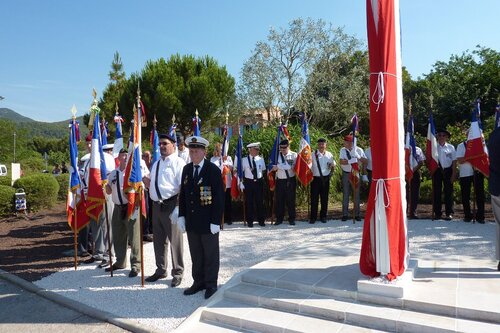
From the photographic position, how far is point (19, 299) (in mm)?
5879

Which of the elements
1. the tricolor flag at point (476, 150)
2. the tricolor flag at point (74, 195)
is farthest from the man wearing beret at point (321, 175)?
the tricolor flag at point (74, 195)

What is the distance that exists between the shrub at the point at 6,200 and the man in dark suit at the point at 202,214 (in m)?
11.2

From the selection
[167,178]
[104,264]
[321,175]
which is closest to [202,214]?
[167,178]

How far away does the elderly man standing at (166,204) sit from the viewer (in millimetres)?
5961

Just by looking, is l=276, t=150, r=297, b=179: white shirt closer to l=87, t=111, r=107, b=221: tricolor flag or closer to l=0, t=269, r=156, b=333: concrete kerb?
l=87, t=111, r=107, b=221: tricolor flag

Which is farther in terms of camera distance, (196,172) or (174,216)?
(174,216)

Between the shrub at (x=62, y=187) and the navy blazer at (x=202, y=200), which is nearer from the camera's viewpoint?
the navy blazer at (x=202, y=200)

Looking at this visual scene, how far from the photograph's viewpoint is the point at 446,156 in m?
9.33

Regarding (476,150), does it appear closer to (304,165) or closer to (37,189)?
(304,165)

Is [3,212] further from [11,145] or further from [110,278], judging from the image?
[11,145]

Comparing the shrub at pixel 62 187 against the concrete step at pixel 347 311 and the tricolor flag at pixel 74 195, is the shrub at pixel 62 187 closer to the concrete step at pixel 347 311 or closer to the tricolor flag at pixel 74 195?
the tricolor flag at pixel 74 195

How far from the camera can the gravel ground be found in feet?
16.9

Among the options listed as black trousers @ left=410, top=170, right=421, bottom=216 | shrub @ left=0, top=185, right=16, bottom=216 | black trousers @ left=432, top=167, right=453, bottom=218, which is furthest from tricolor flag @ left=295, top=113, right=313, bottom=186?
shrub @ left=0, top=185, right=16, bottom=216

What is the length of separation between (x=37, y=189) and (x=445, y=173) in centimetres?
1430
